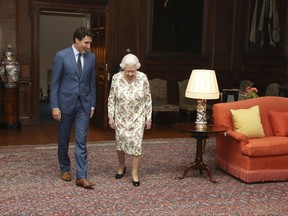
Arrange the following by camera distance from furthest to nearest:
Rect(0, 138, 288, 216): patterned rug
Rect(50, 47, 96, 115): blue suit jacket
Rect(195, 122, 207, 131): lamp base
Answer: Rect(195, 122, 207, 131): lamp base, Rect(50, 47, 96, 115): blue suit jacket, Rect(0, 138, 288, 216): patterned rug

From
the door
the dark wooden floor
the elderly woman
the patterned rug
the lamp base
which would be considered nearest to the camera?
the patterned rug

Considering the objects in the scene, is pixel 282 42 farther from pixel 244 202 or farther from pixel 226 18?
pixel 244 202

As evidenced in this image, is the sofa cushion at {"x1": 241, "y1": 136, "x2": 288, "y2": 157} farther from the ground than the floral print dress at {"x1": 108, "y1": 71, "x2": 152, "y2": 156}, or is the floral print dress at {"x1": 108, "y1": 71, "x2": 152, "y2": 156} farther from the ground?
the floral print dress at {"x1": 108, "y1": 71, "x2": 152, "y2": 156}

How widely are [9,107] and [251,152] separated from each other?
4.64 meters

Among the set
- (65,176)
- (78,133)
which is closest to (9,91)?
(65,176)

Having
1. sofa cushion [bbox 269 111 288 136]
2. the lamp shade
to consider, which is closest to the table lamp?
the lamp shade

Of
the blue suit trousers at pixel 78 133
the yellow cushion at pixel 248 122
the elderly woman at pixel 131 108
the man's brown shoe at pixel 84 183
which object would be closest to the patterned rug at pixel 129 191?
the man's brown shoe at pixel 84 183

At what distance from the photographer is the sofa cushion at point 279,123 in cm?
538

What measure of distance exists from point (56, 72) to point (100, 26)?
4058mm

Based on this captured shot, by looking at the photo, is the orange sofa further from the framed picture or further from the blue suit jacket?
the framed picture

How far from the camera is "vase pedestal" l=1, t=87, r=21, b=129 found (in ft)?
25.2

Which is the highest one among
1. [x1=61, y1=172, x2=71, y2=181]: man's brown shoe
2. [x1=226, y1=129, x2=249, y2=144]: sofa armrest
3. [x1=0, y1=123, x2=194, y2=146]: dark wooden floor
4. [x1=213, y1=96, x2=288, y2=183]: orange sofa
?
[x1=226, y1=129, x2=249, y2=144]: sofa armrest

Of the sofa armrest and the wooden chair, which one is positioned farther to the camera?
the wooden chair

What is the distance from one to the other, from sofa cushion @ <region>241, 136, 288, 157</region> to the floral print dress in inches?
46.6
